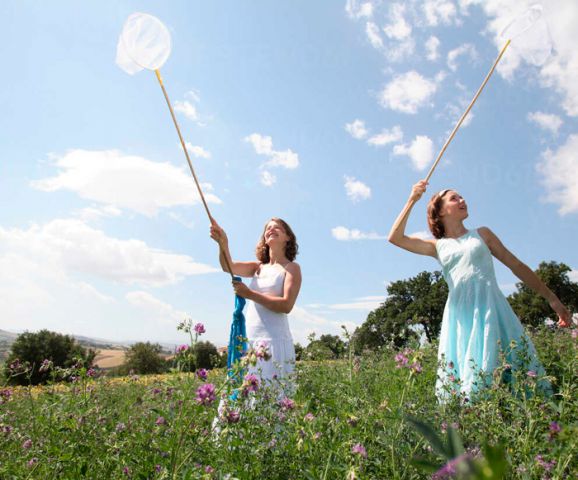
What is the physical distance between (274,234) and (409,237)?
147cm

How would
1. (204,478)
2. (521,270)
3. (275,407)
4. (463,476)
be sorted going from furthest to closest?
(521,270)
(275,407)
(204,478)
(463,476)

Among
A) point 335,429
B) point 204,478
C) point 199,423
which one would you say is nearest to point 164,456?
point 199,423

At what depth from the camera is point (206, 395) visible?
81.0 inches

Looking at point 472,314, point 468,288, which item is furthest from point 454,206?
point 472,314

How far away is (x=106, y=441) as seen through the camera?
2533 mm

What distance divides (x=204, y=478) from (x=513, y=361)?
2.94 meters

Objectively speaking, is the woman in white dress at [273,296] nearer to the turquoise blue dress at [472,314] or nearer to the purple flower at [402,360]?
the turquoise blue dress at [472,314]

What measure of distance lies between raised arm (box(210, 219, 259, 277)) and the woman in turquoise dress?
167 centimetres

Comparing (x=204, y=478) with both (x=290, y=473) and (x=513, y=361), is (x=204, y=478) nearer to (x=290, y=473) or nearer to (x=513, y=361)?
(x=290, y=473)

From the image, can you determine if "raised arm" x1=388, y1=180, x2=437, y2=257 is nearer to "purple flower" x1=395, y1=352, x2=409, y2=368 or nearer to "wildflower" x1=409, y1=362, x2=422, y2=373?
"purple flower" x1=395, y1=352, x2=409, y2=368

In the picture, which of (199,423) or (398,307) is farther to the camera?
(398,307)

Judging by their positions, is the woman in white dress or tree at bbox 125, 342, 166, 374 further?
tree at bbox 125, 342, 166, 374

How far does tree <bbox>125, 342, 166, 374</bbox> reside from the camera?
79.7 ft

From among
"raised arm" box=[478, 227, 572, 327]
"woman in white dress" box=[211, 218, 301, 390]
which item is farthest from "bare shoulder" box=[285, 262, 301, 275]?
"raised arm" box=[478, 227, 572, 327]
